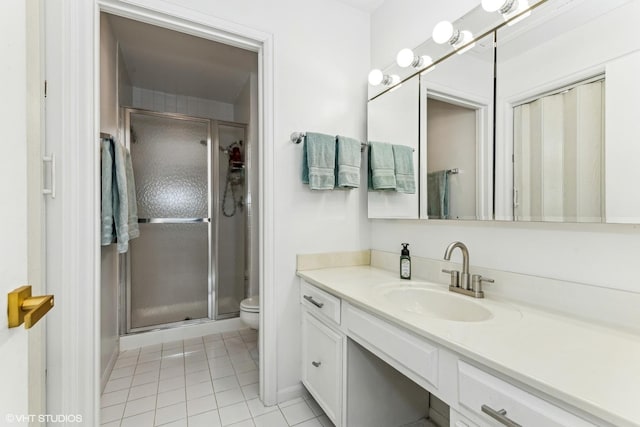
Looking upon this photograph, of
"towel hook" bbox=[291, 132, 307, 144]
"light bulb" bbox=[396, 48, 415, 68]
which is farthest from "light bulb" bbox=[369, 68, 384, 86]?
"towel hook" bbox=[291, 132, 307, 144]

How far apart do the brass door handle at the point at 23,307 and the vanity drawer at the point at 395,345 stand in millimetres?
948

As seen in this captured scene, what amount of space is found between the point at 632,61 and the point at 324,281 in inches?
53.1

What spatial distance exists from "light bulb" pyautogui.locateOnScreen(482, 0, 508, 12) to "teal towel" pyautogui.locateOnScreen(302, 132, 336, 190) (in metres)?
0.91

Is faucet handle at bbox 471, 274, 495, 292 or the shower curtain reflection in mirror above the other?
the shower curtain reflection in mirror

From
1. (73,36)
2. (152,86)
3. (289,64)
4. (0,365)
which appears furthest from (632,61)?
(152,86)

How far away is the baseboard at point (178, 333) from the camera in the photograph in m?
2.37

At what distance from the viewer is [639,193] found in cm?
83

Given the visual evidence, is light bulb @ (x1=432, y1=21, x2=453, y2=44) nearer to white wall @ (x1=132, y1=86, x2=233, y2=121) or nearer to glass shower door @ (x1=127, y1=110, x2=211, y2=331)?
glass shower door @ (x1=127, y1=110, x2=211, y2=331)

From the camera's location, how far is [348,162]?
171 centimetres

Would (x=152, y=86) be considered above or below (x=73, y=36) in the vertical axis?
above

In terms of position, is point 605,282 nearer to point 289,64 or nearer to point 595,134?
point 595,134

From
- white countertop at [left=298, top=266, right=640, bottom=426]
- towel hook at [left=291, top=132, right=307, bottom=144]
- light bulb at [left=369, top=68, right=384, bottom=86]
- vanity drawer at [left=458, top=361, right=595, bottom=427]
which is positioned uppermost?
light bulb at [left=369, top=68, right=384, bottom=86]

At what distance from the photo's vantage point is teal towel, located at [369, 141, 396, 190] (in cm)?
172

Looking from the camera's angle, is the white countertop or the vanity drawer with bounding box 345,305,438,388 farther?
the vanity drawer with bounding box 345,305,438,388
